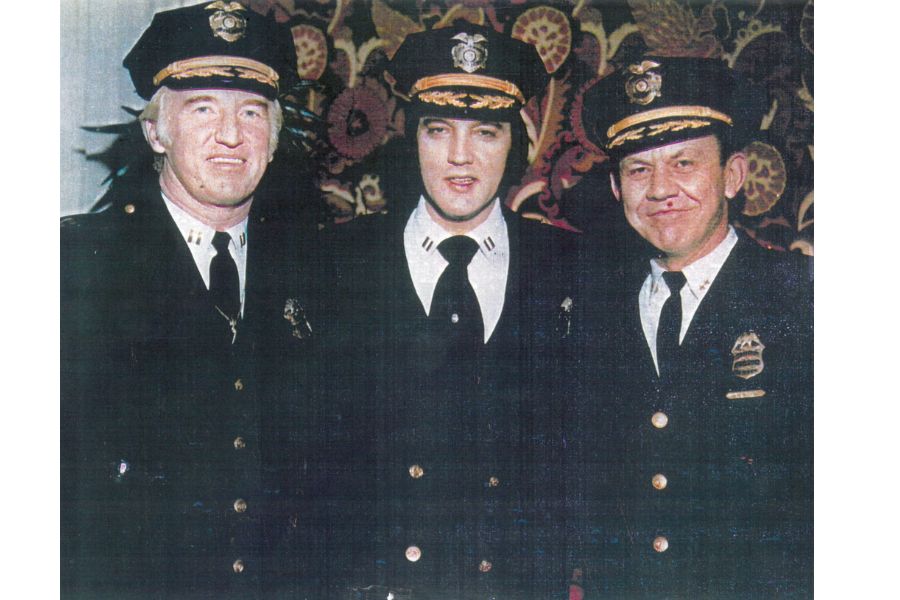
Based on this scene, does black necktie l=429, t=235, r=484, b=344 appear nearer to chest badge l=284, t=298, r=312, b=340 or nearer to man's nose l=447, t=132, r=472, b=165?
man's nose l=447, t=132, r=472, b=165

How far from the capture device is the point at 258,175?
225 centimetres

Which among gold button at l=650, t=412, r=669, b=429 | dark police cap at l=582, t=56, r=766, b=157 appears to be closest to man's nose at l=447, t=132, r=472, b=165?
dark police cap at l=582, t=56, r=766, b=157

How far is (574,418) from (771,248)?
686mm

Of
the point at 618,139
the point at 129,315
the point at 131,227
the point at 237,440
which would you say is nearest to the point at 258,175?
the point at 131,227

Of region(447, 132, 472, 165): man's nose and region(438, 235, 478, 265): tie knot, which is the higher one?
region(447, 132, 472, 165): man's nose

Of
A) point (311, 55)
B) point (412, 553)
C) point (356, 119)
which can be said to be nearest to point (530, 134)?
point (356, 119)

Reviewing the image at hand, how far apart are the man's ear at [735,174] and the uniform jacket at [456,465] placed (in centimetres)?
51

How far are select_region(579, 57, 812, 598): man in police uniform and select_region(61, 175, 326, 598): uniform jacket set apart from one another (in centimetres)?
81

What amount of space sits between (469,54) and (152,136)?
33.7 inches

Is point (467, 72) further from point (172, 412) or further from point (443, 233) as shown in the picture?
point (172, 412)

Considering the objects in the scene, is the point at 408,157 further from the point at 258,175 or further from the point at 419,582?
the point at 419,582

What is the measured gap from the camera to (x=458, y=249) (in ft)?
7.43

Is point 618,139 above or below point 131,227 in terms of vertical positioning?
above

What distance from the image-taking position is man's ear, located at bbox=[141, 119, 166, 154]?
2256mm
